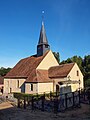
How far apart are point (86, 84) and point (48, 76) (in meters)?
12.5

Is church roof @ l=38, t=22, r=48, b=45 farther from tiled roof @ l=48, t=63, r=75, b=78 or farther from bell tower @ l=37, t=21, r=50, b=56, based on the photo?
tiled roof @ l=48, t=63, r=75, b=78

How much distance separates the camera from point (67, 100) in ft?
65.2

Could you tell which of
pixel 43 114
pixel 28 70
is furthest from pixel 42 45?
pixel 43 114

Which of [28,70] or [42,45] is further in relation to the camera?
[42,45]

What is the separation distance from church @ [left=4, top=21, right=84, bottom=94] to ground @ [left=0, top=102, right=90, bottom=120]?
37.5ft

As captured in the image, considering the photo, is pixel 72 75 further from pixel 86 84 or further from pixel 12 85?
pixel 12 85

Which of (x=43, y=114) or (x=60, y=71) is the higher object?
A: (x=60, y=71)

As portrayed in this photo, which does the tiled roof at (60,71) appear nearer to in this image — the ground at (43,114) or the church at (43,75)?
the church at (43,75)

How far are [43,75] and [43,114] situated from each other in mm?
18990

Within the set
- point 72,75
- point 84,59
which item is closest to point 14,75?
point 72,75

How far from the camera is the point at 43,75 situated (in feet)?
117

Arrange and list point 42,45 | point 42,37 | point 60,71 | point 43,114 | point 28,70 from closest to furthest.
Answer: point 43,114, point 60,71, point 28,70, point 42,45, point 42,37

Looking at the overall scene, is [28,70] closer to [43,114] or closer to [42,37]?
[42,37]

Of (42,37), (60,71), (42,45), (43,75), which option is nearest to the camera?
(60,71)
